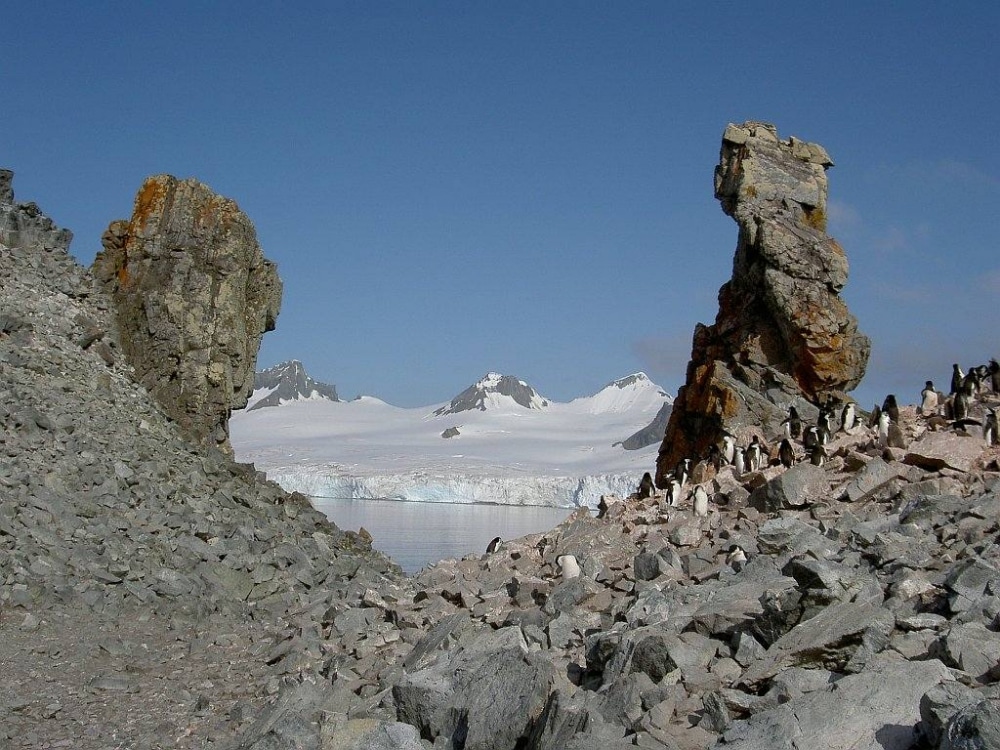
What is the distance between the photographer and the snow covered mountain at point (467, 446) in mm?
79125

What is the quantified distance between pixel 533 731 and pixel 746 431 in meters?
16.1

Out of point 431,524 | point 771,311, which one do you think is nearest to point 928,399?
point 771,311

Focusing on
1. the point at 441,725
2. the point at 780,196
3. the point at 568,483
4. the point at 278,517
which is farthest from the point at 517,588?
the point at 568,483

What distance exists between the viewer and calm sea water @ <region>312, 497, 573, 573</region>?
3691 cm

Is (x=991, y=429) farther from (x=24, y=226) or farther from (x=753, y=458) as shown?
(x=24, y=226)

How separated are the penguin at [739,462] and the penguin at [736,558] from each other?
4951 millimetres

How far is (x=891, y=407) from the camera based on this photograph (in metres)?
16.4

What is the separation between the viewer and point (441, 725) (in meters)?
7.05

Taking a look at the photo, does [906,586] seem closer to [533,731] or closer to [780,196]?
[533,731]

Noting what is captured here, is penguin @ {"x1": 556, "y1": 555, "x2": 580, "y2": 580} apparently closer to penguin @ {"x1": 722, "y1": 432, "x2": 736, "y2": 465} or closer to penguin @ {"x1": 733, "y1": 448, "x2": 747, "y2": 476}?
penguin @ {"x1": 733, "y1": 448, "x2": 747, "y2": 476}

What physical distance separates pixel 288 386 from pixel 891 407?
166014 millimetres

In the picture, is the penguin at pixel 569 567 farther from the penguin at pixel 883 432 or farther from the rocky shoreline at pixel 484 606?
the penguin at pixel 883 432

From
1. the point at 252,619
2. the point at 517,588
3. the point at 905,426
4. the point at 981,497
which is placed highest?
the point at 905,426

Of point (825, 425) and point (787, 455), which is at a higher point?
point (825, 425)
